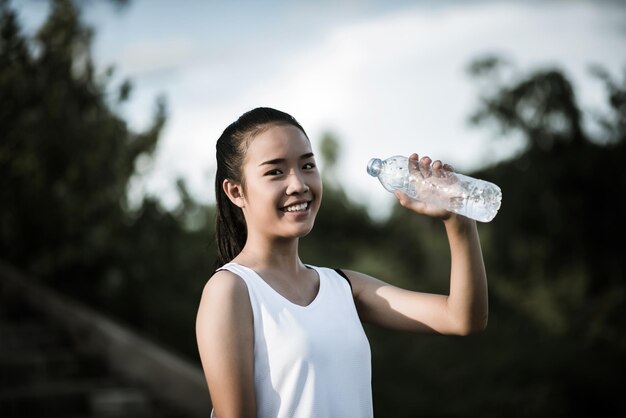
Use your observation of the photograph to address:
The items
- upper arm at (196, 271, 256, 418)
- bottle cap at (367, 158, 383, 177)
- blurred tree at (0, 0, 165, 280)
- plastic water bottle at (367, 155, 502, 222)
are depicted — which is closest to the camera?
upper arm at (196, 271, 256, 418)

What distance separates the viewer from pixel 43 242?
588 cm

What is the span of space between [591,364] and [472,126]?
3040 millimetres

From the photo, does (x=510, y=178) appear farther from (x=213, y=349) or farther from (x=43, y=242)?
(x=213, y=349)

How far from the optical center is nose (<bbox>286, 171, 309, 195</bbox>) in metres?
1.72

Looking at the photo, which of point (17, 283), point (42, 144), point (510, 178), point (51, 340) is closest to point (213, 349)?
point (42, 144)

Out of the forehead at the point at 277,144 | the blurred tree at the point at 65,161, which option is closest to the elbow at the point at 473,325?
the forehead at the point at 277,144

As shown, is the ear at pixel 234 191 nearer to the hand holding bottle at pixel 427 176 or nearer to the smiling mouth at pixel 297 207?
the smiling mouth at pixel 297 207

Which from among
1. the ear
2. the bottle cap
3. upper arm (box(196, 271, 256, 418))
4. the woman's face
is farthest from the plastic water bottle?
upper arm (box(196, 271, 256, 418))

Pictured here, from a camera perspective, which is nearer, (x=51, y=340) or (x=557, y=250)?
(x=51, y=340)

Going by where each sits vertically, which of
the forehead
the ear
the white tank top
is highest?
the forehead

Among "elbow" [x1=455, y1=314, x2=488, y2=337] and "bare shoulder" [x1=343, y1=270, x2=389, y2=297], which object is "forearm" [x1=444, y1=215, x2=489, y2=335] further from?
"bare shoulder" [x1=343, y1=270, x2=389, y2=297]

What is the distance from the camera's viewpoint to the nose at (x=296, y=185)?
5.64ft

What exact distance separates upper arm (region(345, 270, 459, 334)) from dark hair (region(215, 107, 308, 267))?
0.38 meters

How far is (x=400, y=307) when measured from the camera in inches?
76.1
